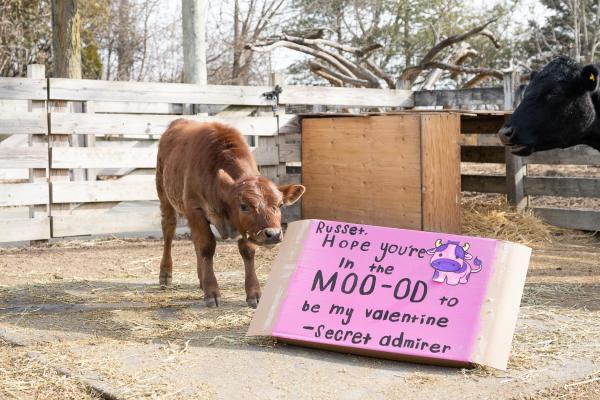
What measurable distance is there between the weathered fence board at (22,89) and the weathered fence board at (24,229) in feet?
4.80

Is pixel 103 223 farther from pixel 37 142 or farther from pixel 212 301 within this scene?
pixel 212 301

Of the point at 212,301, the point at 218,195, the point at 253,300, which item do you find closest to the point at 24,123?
the point at 218,195

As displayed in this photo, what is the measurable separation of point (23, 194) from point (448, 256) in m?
6.09

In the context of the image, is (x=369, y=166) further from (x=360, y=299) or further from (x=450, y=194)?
(x=360, y=299)

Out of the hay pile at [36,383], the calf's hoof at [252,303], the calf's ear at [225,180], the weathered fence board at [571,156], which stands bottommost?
the hay pile at [36,383]

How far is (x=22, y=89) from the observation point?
9211mm

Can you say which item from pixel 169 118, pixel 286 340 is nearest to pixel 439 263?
pixel 286 340

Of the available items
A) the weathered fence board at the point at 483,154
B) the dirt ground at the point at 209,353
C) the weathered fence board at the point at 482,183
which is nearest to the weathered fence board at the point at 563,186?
the weathered fence board at the point at 482,183

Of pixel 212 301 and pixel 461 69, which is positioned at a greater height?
pixel 461 69

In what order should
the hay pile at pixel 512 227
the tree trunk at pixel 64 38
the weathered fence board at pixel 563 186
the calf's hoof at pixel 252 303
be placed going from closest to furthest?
the calf's hoof at pixel 252 303
the hay pile at pixel 512 227
the weathered fence board at pixel 563 186
the tree trunk at pixel 64 38

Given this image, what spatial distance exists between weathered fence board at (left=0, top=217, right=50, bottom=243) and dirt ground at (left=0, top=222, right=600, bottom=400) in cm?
156

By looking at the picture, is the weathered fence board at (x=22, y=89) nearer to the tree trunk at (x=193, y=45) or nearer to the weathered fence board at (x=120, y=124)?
the weathered fence board at (x=120, y=124)

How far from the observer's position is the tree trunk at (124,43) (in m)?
27.1

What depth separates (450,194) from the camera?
9.36m
